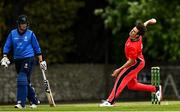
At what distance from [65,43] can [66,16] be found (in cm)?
127

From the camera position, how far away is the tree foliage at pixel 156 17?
113 feet

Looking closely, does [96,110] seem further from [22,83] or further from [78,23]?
[78,23]

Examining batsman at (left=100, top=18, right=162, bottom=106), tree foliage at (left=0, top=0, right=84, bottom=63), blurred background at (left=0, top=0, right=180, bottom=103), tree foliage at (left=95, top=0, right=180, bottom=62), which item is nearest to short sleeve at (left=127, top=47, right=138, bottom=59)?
batsman at (left=100, top=18, right=162, bottom=106)

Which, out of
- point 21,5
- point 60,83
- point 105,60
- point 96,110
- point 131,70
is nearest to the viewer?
point 96,110

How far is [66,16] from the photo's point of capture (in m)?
37.4

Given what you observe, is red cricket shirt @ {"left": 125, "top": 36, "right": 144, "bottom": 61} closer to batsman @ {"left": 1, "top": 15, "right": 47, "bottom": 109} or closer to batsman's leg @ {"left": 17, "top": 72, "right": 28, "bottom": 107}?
batsman @ {"left": 1, "top": 15, "right": 47, "bottom": 109}

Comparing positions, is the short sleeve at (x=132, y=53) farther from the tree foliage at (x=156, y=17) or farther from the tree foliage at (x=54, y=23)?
the tree foliage at (x=54, y=23)

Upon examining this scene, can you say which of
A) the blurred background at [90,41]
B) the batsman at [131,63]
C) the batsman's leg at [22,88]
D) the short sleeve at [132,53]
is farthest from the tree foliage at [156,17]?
the batsman's leg at [22,88]

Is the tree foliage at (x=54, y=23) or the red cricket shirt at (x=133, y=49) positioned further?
the tree foliage at (x=54, y=23)

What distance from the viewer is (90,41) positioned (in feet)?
131

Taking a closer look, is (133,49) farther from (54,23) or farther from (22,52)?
(54,23)

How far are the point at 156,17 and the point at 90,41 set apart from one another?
5969 millimetres

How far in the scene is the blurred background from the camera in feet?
113

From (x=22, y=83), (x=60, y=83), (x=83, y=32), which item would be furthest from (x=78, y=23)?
(x=22, y=83)
